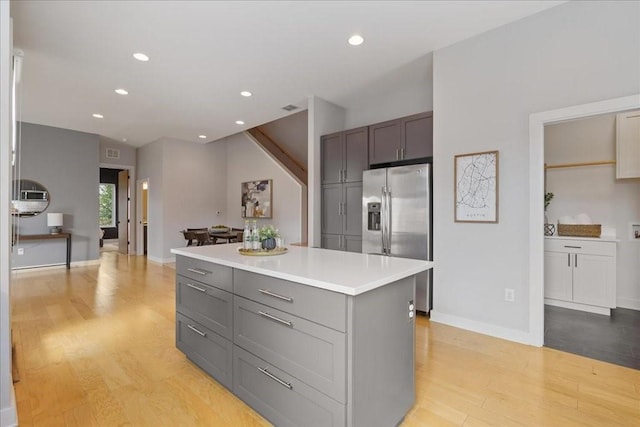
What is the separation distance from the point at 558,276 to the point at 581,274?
227 mm

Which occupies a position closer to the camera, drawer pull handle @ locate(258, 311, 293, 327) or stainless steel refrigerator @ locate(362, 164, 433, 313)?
drawer pull handle @ locate(258, 311, 293, 327)

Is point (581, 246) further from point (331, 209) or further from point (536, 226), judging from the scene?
point (331, 209)

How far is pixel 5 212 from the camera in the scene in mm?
1739

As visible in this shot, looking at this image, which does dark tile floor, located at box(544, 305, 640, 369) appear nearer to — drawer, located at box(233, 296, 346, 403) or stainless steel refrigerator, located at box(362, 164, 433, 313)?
stainless steel refrigerator, located at box(362, 164, 433, 313)

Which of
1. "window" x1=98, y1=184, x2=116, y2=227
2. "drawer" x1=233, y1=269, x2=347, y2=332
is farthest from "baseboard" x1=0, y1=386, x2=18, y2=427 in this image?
"window" x1=98, y1=184, x2=116, y2=227

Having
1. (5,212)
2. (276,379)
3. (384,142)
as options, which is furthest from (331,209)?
(5,212)

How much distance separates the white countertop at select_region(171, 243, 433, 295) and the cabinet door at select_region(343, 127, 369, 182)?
86.9 inches

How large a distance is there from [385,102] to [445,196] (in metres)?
2.10

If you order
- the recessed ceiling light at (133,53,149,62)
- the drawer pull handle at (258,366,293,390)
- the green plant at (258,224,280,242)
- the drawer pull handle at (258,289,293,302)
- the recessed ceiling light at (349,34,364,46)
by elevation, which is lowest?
the drawer pull handle at (258,366,293,390)

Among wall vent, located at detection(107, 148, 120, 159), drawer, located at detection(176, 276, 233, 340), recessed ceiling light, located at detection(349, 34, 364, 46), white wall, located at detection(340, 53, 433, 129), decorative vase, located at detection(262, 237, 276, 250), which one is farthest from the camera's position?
wall vent, located at detection(107, 148, 120, 159)

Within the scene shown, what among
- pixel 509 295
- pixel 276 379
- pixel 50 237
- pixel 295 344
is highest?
pixel 50 237

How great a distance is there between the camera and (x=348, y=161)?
14.9ft

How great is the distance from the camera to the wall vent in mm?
8055

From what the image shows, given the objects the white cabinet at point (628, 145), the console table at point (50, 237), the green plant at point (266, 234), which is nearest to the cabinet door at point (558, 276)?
the white cabinet at point (628, 145)
